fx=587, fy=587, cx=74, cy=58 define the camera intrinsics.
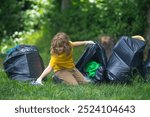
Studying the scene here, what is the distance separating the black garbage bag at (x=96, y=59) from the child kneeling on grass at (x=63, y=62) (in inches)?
11.3

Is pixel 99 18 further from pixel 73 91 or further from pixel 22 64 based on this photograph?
pixel 73 91

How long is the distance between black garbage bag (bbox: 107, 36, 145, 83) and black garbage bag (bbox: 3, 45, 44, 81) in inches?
54.5

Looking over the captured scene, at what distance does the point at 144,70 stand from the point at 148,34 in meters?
6.70

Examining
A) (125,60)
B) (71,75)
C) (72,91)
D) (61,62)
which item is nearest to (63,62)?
(61,62)

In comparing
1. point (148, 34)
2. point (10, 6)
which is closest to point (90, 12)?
point (10, 6)

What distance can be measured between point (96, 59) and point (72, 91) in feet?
5.56

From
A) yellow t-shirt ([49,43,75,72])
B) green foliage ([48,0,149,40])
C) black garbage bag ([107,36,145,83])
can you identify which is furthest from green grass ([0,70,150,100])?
green foliage ([48,0,149,40])

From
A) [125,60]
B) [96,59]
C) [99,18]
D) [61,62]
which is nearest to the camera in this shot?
[125,60]

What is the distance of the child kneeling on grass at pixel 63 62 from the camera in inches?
389

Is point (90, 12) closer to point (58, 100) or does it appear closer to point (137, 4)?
point (137, 4)

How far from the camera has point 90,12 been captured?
20812 millimetres

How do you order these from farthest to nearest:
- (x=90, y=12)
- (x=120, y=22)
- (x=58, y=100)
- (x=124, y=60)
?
1. (x=90, y=12)
2. (x=120, y=22)
3. (x=124, y=60)
4. (x=58, y=100)

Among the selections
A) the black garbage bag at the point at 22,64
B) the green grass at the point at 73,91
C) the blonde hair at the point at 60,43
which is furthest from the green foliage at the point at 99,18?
the green grass at the point at 73,91

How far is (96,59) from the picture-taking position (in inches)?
412
